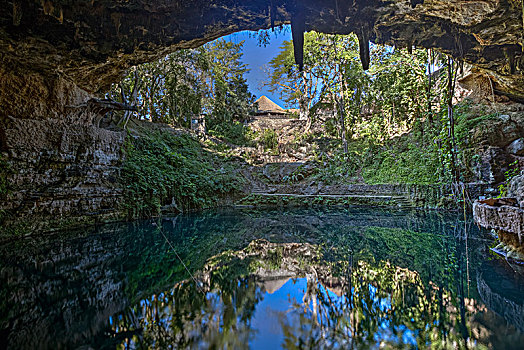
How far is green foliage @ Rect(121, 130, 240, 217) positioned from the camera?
8.29 metres

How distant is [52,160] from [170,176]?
3841 millimetres

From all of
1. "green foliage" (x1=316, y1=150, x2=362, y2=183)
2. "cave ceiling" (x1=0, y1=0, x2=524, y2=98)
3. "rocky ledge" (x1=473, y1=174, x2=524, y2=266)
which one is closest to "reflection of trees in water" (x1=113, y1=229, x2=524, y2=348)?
"rocky ledge" (x1=473, y1=174, x2=524, y2=266)

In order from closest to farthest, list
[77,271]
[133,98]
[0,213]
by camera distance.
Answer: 1. [77,271]
2. [0,213]
3. [133,98]

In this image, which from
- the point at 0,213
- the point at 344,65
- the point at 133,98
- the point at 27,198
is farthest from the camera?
the point at 344,65

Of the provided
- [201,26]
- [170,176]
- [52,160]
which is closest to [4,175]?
[52,160]

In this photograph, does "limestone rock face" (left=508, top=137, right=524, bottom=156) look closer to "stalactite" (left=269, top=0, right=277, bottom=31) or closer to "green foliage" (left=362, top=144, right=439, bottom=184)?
"green foliage" (left=362, top=144, right=439, bottom=184)

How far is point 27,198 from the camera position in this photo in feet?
18.5

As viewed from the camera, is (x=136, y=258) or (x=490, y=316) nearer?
(x=490, y=316)

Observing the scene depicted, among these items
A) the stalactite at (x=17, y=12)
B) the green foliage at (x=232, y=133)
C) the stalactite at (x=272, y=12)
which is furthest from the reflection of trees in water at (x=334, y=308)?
the green foliage at (x=232, y=133)

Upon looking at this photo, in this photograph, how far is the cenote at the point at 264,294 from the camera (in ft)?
6.07

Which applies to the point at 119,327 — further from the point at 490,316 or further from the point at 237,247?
the point at 490,316

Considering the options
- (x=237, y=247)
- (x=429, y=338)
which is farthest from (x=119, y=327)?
(x=237, y=247)

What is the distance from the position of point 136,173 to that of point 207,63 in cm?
1017

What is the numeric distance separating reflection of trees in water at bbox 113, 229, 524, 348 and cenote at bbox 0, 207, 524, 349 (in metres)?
0.01
